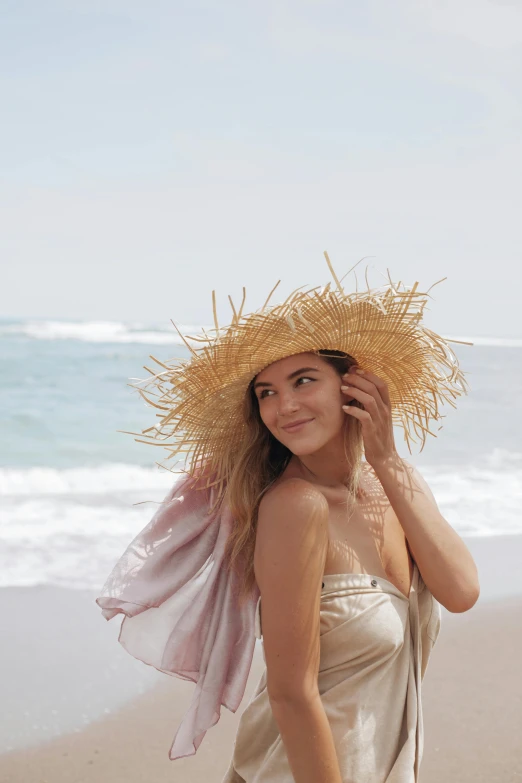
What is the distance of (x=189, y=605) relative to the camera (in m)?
2.62

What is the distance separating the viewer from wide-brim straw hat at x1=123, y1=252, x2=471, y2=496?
231 centimetres

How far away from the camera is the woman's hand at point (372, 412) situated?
2416mm

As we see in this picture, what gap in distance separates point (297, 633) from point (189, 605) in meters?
0.62

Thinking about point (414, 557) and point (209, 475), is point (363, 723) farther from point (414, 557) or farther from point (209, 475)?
point (209, 475)

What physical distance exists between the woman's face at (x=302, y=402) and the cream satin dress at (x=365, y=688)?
0.39 meters

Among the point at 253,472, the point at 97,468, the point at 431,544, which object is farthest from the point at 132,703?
the point at 97,468

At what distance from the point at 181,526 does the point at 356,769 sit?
85 cm

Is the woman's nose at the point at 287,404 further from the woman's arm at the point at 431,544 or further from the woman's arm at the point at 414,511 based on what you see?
the woman's arm at the point at 431,544

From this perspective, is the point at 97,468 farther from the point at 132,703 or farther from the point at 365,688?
the point at 365,688

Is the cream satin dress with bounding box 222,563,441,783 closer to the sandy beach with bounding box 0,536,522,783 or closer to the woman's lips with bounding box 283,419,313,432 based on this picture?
the woman's lips with bounding box 283,419,313,432

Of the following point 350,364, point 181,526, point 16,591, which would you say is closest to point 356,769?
point 181,526

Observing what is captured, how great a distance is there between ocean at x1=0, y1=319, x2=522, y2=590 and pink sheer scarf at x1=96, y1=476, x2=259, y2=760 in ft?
0.94

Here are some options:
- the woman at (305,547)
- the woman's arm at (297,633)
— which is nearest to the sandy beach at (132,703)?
the woman at (305,547)

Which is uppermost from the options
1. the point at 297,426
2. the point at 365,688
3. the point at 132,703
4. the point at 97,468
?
the point at 297,426
